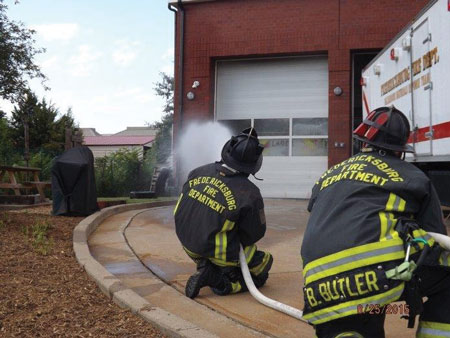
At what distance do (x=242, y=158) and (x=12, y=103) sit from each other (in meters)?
15.0

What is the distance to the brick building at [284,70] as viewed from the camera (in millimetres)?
13172

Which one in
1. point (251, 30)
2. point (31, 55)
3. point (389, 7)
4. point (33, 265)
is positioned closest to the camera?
point (33, 265)

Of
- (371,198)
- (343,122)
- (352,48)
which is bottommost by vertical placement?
(371,198)

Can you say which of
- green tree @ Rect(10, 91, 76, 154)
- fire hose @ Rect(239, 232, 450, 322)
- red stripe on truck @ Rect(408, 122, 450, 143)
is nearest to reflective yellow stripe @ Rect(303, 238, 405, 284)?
fire hose @ Rect(239, 232, 450, 322)

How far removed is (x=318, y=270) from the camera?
7.31 feet

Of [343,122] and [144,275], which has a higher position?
[343,122]

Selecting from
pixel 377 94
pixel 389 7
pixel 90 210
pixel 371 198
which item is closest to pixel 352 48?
pixel 389 7

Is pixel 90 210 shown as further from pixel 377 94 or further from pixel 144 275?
pixel 377 94

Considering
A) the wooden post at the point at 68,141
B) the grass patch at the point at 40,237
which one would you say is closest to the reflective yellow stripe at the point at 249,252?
the grass patch at the point at 40,237

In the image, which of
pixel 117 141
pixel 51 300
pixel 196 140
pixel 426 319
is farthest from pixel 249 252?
pixel 117 141

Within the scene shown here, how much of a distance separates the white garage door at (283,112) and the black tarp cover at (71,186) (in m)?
6.32

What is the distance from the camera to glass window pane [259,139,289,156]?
14172mm

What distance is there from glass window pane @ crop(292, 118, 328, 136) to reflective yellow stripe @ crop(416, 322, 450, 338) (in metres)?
11.8

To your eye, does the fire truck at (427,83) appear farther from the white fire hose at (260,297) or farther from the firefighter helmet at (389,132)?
the firefighter helmet at (389,132)
